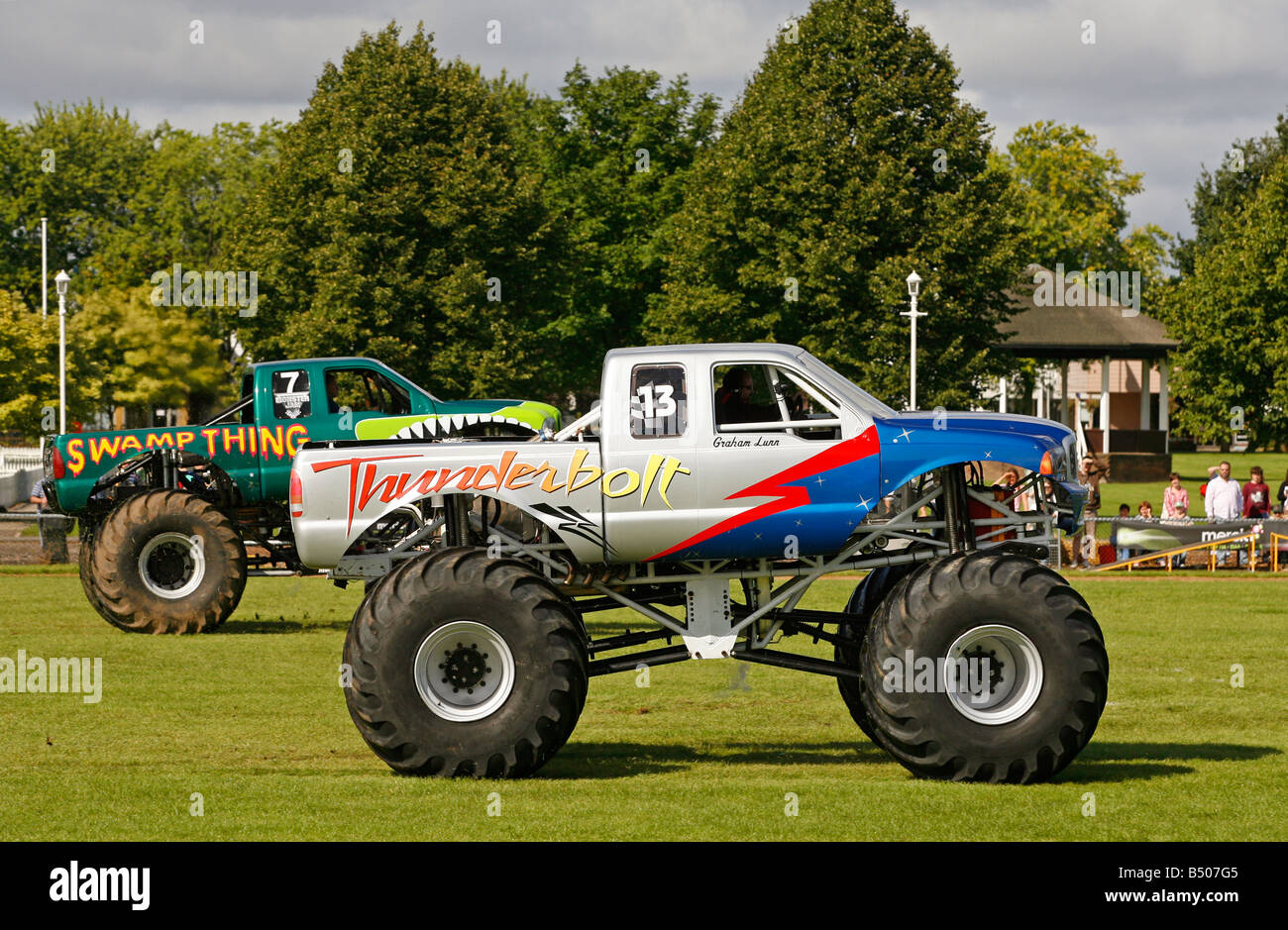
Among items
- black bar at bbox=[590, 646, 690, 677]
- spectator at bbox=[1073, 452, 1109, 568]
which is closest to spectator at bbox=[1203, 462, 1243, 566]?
spectator at bbox=[1073, 452, 1109, 568]

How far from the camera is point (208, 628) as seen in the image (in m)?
19.8

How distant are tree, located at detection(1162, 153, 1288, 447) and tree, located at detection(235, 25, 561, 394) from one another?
2311 cm

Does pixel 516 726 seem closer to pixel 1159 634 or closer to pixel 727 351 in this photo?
pixel 727 351

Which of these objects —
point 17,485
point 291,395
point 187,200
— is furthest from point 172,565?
point 187,200

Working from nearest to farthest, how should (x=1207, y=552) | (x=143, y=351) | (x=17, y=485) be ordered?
1. (x=1207, y=552)
2. (x=17, y=485)
3. (x=143, y=351)

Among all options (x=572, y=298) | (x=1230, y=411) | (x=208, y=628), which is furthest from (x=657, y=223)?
(x=208, y=628)

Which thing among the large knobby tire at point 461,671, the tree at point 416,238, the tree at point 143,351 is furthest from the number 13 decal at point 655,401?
the tree at point 143,351

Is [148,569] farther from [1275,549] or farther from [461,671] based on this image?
[1275,549]

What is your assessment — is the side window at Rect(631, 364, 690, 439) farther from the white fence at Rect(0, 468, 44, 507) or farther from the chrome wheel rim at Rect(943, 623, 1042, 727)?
the white fence at Rect(0, 468, 44, 507)

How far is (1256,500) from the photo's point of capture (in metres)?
31.1

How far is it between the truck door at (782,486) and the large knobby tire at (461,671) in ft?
4.07

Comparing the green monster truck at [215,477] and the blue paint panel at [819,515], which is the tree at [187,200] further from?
the blue paint panel at [819,515]

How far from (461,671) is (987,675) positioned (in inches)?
133

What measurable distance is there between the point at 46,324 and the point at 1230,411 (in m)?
41.1
